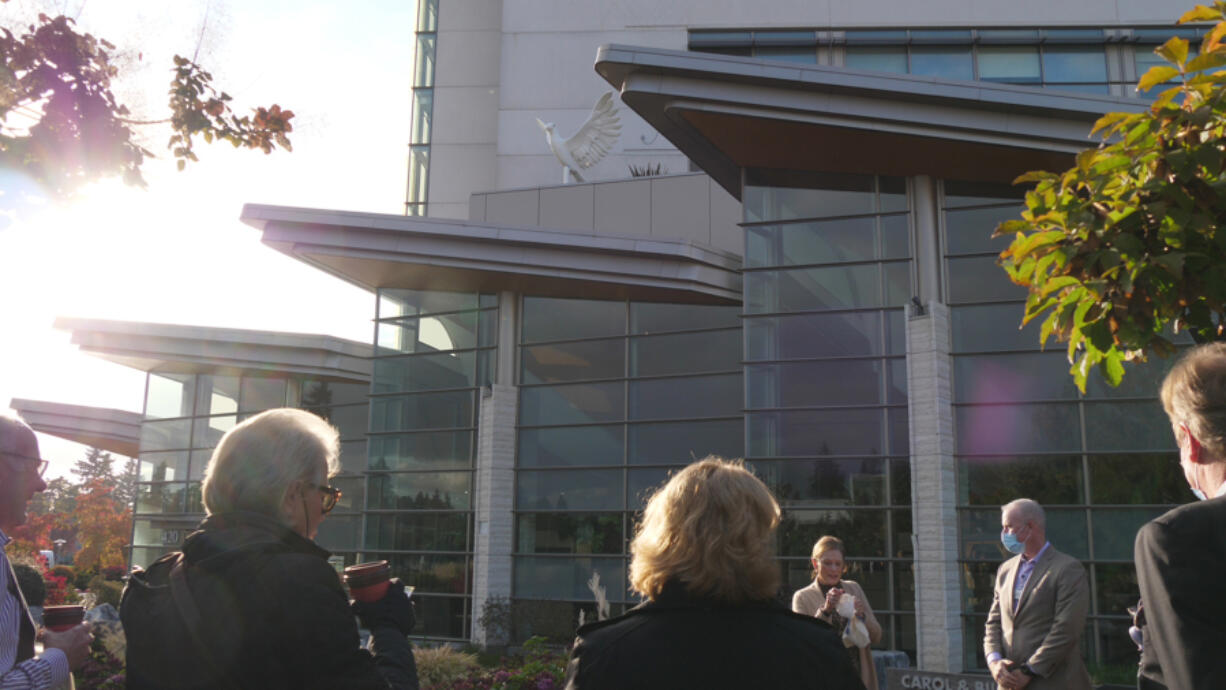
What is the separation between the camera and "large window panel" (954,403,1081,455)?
49.4 feet

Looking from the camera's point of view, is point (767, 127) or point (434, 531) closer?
point (767, 127)

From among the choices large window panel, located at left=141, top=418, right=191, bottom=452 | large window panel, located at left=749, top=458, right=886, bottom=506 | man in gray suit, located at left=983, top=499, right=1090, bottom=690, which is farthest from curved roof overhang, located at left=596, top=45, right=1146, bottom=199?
large window panel, located at left=141, top=418, right=191, bottom=452

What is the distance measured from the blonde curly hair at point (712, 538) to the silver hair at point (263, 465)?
1.08m

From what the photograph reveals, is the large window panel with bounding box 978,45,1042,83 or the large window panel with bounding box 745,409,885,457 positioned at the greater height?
the large window panel with bounding box 978,45,1042,83

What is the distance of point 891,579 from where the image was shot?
50.0 feet

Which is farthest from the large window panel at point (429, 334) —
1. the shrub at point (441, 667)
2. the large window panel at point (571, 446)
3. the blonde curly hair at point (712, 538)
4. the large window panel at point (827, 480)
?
the blonde curly hair at point (712, 538)

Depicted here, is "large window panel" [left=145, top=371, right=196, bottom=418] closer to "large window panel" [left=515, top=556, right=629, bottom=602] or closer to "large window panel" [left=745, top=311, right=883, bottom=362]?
"large window panel" [left=515, top=556, right=629, bottom=602]

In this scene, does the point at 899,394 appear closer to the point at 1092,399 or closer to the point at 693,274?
the point at 1092,399

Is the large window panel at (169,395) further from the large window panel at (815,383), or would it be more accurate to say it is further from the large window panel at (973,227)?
the large window panel at (973,227)

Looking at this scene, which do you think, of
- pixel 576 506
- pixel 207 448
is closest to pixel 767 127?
pixel 576 506

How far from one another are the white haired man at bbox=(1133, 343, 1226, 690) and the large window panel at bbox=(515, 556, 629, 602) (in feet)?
53.2

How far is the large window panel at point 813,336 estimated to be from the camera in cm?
1609

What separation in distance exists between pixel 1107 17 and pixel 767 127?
13.7 m

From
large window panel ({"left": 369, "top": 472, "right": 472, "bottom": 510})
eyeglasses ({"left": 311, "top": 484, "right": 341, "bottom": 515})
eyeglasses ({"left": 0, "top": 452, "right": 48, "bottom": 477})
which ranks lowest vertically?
eyeglasses ({"left": 311, "top": 484, "right": 341, "bottom": 515})
